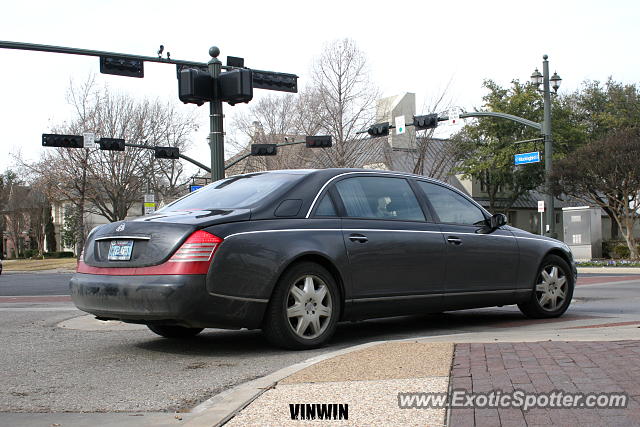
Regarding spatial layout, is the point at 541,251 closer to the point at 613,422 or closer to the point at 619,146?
the point at 613,422

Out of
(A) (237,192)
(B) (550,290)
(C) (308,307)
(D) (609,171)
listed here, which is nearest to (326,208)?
(A) (237,192)

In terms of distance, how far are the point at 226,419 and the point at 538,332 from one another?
3.97 metres

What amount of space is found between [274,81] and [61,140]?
11257 mm

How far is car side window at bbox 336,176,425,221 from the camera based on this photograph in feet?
22.0

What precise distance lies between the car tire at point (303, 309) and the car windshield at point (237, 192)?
77 centimetres

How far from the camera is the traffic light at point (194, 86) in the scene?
34.1 ft

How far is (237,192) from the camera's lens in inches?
261

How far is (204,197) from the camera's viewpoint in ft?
22.5

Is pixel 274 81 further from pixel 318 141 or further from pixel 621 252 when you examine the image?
pixel 621 252

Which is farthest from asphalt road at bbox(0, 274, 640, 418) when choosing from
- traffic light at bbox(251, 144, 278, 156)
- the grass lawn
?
the grass lawn

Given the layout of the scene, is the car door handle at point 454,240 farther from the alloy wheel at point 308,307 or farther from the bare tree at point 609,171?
the bare tree at point 609,171

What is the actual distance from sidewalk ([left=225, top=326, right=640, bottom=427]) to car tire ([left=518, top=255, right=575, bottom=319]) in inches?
87.6

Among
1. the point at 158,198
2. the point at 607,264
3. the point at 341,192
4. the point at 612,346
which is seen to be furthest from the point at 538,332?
the point at 158,198

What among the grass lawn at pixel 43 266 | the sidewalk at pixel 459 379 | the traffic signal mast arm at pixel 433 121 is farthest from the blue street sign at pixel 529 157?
the grass lawn at pixel 43 266
